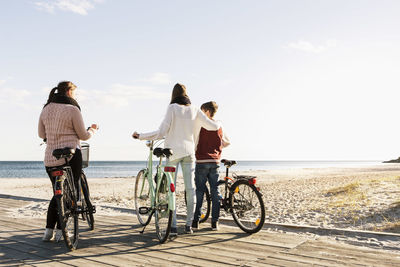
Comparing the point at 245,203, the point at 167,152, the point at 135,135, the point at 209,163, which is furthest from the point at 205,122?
the point at 245,203

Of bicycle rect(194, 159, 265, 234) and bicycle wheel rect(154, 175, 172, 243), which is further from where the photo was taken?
bicycle rect(194, 159, 265, 234)

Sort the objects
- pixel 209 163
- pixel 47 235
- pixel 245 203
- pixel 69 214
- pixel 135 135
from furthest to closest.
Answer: pixel 209 163 → pixel 245 203 → pixel 135 135 → pixel 47 235 → pixel 69 214

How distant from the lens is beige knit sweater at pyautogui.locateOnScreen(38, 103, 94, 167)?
4078 millimetres

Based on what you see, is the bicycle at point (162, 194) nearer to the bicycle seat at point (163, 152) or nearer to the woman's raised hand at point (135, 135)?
the bicycle seat at point (163, 152)

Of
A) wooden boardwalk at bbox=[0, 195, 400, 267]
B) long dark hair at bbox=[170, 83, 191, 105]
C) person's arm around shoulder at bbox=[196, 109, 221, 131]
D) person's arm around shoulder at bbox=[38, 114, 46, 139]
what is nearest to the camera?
wooden boardwalk at bbox=[0, 195, 400, 267]

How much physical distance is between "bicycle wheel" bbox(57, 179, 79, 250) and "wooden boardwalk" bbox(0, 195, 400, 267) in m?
0.13

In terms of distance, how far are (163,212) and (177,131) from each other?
987 millimetres

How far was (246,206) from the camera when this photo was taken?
183 inches

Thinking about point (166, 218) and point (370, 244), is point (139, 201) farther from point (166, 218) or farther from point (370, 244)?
point (370, 244)

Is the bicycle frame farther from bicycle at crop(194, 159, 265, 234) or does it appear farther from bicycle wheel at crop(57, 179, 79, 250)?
bicycle wheel at crop(57, 179, 79, 250)

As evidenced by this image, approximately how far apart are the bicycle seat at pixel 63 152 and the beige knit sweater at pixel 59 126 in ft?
0.67

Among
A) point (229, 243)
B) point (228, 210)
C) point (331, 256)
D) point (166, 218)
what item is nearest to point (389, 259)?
point (331, 256)

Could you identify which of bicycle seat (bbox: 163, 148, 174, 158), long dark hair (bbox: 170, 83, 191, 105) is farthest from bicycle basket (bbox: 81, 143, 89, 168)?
long dark hair (bbox: 170, 83, 191, 105)

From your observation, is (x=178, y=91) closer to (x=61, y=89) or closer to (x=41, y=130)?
(x=61, y=89)
